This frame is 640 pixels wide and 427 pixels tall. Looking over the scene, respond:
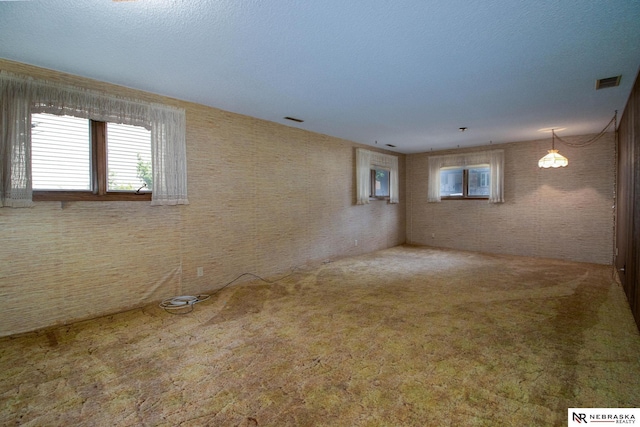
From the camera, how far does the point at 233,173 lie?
479cm

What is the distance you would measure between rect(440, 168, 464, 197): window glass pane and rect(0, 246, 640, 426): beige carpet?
4.36 metres

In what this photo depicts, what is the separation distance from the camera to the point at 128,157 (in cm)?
379

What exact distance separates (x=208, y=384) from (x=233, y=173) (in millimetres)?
3230

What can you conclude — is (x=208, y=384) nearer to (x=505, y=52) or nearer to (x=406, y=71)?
(x=406, y=71)

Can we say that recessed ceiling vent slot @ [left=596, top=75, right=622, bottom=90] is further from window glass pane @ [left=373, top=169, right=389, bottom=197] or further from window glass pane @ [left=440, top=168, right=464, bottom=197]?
window glass pane @ [left=373, top=169, right=389, bottom=197]

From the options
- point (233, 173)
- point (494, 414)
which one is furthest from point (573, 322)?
point (233, 173)

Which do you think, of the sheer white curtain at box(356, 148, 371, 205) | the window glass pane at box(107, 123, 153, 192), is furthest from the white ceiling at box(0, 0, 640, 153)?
the sheer white curtain at box(356, 148, 371, 205)

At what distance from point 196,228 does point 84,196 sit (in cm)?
134

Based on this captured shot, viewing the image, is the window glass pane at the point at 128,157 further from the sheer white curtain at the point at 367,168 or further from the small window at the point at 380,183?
the small window at the point at 380,183

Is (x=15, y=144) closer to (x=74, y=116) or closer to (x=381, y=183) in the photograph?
(x=74, y=116)

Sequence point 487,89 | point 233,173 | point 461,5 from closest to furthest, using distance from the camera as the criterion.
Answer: point 461,5 → point 487,89 → point 233,173

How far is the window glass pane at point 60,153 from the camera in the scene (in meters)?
3.16

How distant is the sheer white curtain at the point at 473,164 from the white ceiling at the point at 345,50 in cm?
272

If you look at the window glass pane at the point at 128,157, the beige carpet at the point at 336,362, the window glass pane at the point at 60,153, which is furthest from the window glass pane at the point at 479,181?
the window glass pane at the point at 60,153
